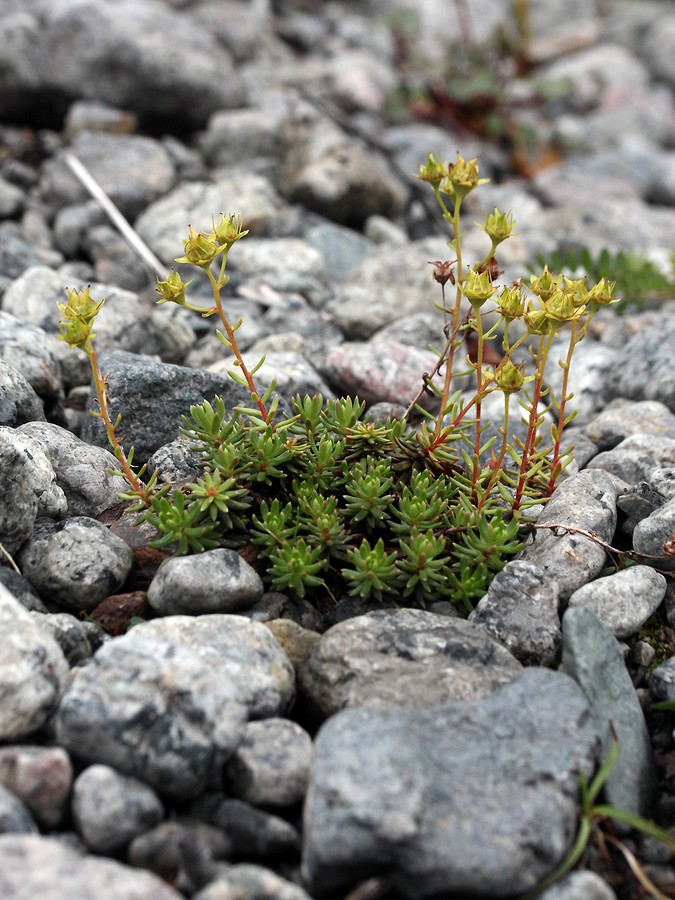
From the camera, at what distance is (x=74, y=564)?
12.3 ft

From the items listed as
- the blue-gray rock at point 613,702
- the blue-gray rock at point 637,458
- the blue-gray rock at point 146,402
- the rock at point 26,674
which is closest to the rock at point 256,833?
the rock at point 26,674

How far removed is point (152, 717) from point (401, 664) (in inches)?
39.6

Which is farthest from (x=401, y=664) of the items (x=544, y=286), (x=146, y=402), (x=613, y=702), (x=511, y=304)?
(x=146, y=402)

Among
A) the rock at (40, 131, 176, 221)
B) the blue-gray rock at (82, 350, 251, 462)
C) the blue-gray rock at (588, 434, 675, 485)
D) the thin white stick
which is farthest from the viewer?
the rock at (40, 131, 176, 221)

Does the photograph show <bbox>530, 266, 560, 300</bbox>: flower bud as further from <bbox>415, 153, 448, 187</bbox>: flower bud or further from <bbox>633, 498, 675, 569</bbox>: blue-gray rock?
<bbox>633, 498, 675, 569</bbox>: blue-gray rock

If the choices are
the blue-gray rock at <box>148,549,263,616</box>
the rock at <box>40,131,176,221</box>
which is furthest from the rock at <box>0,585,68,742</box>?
the rock at <box>40,131,176,221</box>

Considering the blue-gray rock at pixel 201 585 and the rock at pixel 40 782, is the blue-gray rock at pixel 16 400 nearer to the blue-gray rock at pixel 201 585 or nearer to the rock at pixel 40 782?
the blue-gray rock at pixel 201 585

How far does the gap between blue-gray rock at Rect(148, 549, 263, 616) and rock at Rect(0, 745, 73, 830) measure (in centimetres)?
87

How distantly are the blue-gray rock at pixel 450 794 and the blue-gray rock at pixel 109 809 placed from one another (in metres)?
0.52

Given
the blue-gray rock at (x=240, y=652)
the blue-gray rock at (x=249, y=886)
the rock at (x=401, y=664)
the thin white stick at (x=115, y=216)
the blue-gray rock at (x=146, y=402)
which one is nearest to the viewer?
the blue-gray rock at (x=249, y=886)

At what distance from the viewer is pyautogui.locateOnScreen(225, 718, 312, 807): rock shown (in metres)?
3.02

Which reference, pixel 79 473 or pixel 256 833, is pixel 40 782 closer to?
pixel 256 833

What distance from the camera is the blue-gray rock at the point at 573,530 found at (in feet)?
13.0

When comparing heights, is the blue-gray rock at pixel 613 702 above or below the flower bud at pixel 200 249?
below
